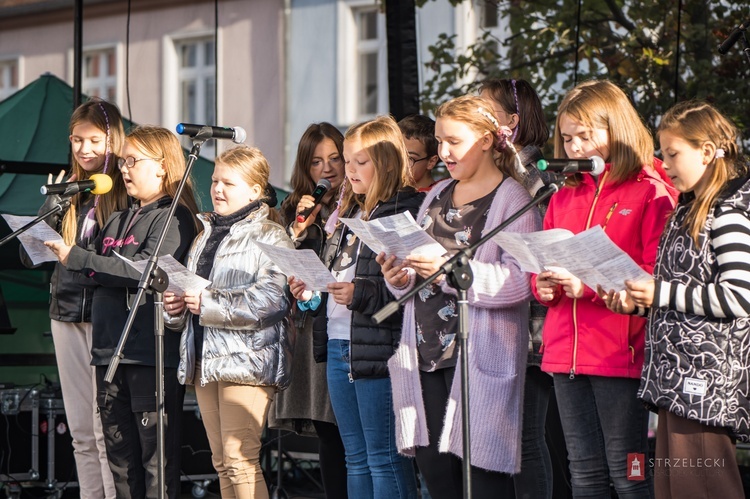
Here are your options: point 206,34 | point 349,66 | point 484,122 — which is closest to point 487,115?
point 484,122

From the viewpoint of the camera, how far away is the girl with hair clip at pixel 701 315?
9.78 feet

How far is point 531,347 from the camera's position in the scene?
372 centimetres

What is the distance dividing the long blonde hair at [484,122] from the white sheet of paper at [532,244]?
0.62 metres

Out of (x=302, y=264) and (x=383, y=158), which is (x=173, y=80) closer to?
(x=383, y=158)

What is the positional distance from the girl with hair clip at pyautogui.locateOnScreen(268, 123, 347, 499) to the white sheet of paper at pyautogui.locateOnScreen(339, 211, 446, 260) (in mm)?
920

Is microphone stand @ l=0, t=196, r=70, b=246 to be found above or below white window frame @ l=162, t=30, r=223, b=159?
below

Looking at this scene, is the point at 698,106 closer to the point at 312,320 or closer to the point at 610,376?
the point at 610,376

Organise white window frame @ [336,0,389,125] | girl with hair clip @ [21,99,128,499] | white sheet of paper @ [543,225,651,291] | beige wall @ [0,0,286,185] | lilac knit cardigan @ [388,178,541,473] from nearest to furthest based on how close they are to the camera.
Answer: white sheet of paper @ [543,225,651,291], lilac knit cardigan @ [388,178,541,473], girl with hair clip @ [21,99,128,499], beige wall @ [0,0,286,185], white window frame @ [336,0,389,125]

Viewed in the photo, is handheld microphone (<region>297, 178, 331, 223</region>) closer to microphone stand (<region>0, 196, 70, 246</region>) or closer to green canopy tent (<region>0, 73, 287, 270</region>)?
microphone stand (<region>0, 196, 70, 246</region>)

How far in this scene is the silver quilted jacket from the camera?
419cm

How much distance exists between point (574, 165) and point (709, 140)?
0.42 meters

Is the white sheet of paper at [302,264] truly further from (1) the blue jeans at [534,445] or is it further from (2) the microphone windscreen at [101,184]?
(2) the microphone windscreen at [101,184]

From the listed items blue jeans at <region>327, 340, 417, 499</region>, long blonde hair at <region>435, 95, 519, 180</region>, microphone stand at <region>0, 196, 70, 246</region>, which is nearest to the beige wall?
microphone stand at <region>0, 196, 70, 246</region>

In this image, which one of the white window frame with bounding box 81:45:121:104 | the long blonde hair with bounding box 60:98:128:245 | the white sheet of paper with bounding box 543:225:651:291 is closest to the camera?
the white sheet of paper with bounding box 543:225:651:291
